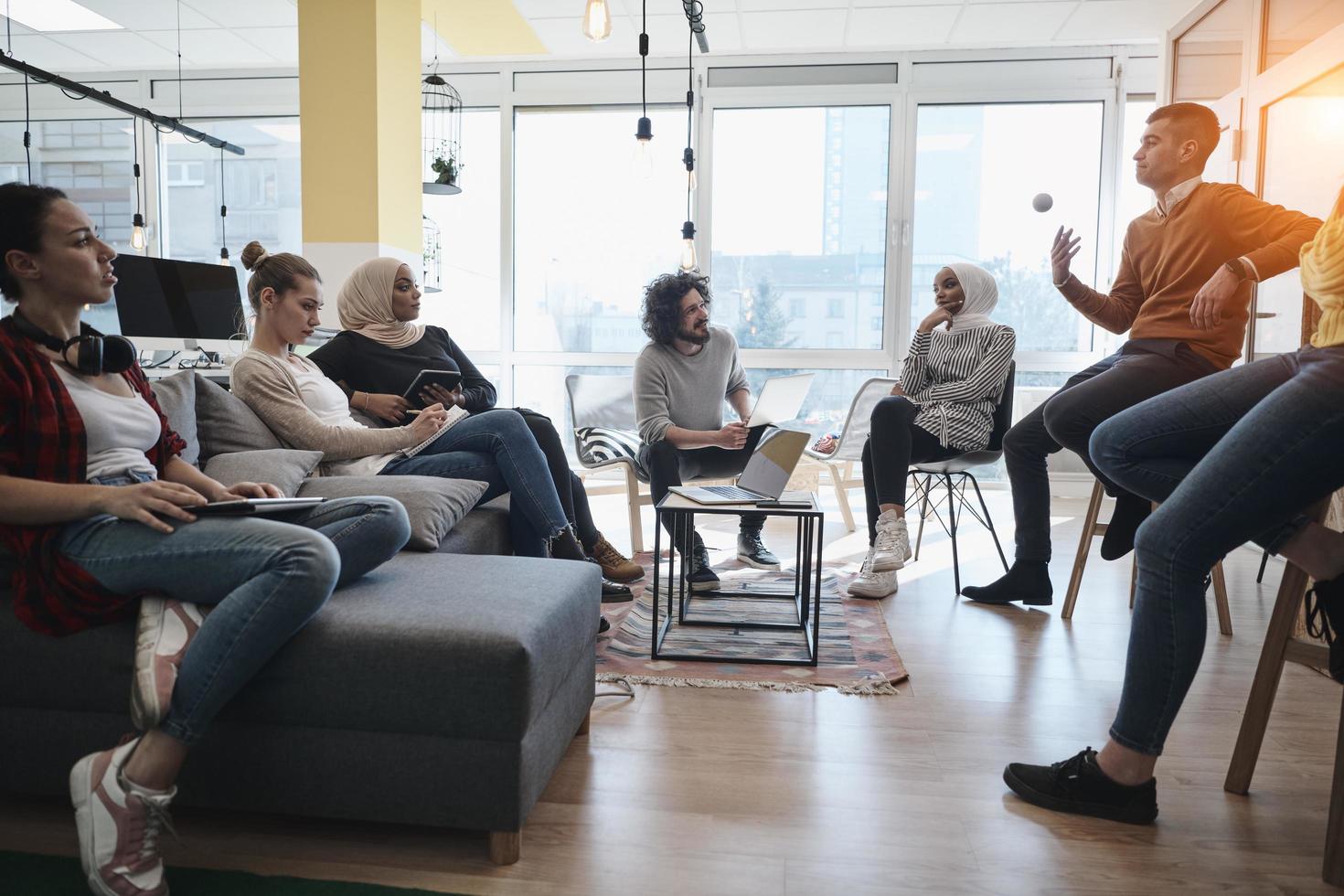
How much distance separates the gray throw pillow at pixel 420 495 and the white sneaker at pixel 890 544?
1477 millimetres

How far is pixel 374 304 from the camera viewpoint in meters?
2.90

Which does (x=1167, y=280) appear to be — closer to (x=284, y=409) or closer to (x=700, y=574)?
(x=700, y=574)

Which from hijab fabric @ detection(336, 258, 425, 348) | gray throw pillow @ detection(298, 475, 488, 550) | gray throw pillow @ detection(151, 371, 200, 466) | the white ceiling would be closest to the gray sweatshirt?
hijab fabric @ detection(336, 258, 425, 348)

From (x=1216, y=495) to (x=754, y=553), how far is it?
218 centimetres

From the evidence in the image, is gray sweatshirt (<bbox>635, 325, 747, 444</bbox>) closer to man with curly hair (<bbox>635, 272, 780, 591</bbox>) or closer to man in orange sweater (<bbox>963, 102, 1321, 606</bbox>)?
man with curly hair (<bbox>635, 272, 780, 591</bbox>)

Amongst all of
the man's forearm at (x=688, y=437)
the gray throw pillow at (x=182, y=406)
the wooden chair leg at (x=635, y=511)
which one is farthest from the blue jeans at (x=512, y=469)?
the wooden chair leg at (x=635, y=511)

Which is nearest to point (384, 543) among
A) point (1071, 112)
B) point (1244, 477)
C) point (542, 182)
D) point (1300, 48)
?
point (1244, 477)

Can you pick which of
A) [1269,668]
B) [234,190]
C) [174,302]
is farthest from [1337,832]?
[234,190]

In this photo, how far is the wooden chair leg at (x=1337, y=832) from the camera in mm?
1333

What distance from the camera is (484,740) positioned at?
135 cm

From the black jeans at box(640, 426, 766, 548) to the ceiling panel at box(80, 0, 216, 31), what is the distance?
368 cm

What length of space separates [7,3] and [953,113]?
558 centimetres

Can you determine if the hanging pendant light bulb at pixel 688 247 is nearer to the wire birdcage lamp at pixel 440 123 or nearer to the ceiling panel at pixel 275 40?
the wire birdcage lamp at pixel 440 123

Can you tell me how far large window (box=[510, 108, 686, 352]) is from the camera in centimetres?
614
